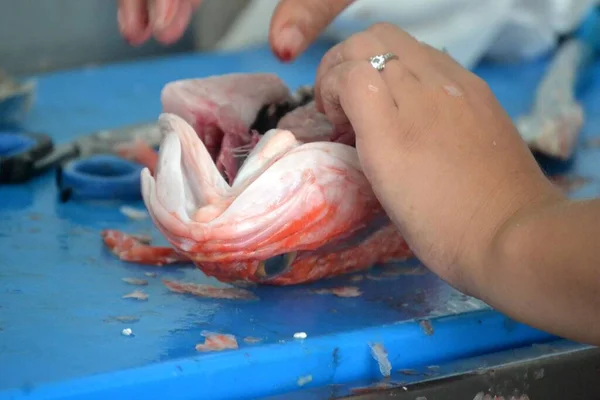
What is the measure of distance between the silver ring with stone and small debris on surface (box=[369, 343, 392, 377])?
28 centimetres

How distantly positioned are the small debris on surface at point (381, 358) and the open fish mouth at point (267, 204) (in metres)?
0.13

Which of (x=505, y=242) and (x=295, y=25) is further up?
(x=295, y=25)

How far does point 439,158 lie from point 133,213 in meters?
0.43

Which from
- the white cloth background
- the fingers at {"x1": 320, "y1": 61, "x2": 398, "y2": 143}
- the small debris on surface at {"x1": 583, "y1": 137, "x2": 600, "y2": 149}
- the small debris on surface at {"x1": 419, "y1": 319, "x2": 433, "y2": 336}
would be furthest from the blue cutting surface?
the white cloth background

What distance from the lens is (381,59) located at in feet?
3.01

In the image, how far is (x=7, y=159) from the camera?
1182mm

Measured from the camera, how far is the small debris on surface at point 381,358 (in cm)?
79

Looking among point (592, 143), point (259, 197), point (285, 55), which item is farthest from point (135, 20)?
point (592, 143)

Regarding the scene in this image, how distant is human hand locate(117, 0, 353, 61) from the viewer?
94 centimetres

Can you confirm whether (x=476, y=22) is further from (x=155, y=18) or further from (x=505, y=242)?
(x=505, y=242)

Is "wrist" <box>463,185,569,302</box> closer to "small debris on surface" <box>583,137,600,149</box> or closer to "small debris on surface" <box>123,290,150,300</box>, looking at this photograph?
"small debris on surface" <box>123,290,150,300</box>

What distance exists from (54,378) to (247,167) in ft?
0.95

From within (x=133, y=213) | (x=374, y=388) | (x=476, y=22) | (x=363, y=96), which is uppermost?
(x=476, y=22)

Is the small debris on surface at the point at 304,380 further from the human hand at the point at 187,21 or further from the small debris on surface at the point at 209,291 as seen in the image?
the human hand at the point at 187,21
